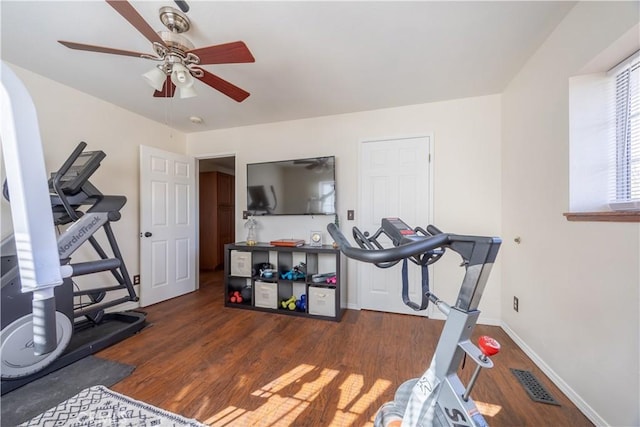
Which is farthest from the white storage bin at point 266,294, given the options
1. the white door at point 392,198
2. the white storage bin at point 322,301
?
the white door at point 392,198

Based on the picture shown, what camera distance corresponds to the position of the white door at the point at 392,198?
2.73 m

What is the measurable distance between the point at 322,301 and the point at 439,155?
6.65ft

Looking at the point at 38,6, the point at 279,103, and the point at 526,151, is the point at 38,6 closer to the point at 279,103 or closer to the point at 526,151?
the point at 279,103

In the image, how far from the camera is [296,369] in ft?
5.82

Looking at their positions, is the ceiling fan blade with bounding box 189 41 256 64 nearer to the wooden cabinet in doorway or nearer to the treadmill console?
the treadmill console

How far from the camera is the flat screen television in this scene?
9.41ft

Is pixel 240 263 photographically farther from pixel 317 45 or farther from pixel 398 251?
pixel 398 251

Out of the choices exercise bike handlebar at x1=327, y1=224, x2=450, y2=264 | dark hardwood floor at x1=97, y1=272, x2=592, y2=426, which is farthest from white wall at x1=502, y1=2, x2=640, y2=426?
exercise bike handlebar at x1=327, y1=224, x2=450, y2=264

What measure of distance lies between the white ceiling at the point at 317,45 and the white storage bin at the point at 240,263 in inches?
68.6

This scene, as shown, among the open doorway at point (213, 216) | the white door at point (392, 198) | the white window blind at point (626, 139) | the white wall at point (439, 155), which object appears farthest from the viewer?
the open doorway at point (213, 216)

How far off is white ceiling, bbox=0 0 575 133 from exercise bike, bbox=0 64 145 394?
810 mm

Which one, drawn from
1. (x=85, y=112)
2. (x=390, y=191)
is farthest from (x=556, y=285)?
(x=85, y=112)

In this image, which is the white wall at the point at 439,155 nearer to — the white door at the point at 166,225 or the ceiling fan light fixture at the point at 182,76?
the white door at the point at 166,225

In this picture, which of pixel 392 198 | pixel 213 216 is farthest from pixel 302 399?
pixel 213 216
